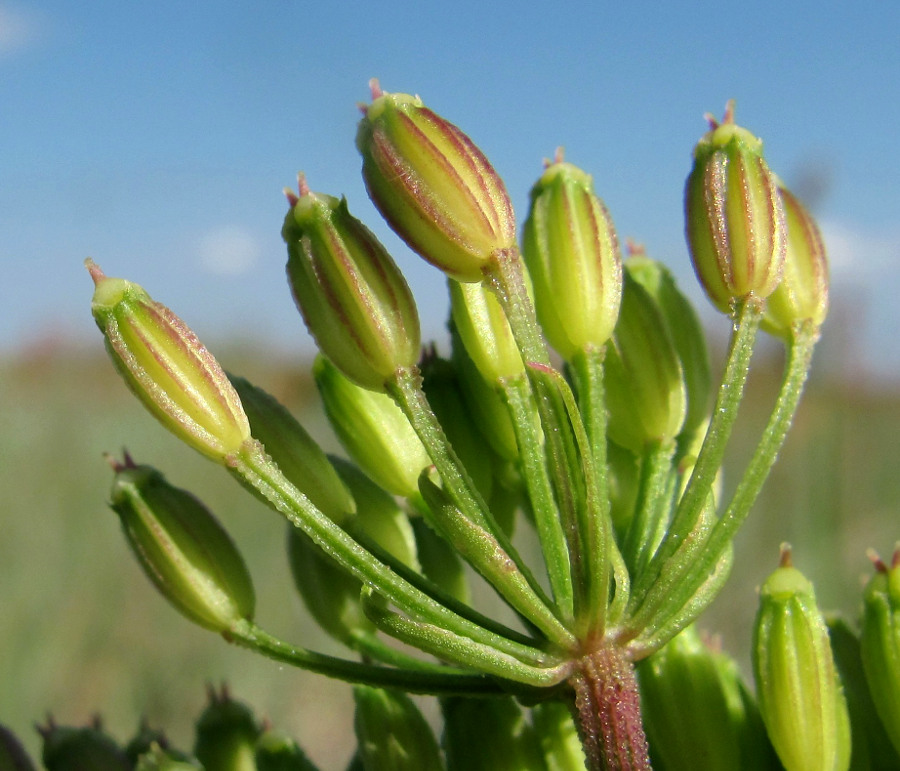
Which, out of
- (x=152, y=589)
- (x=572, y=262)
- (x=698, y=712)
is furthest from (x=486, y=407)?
(x=152, y=589)

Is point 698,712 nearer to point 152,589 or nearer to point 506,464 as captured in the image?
point 506,464

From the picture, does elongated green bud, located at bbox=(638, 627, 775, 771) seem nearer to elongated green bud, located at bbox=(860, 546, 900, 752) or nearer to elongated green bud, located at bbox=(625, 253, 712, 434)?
elongated green bud, located at bbox=(860, 546, 900, 752)

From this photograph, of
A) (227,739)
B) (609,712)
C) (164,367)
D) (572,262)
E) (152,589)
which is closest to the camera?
(609,712)

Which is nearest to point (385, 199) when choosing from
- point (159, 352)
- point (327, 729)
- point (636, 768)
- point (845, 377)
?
point (159, 352)

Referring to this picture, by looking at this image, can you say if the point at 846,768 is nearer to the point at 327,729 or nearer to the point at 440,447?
the point at 440,447

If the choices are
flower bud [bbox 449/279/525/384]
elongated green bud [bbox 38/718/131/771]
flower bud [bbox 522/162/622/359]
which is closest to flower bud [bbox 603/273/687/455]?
flower bud [bbox 522/162/622/359]

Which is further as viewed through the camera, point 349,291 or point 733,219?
point 733,219

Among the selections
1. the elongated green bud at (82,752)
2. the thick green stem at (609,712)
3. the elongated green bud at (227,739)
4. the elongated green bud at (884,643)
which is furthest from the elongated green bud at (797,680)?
the elongated green bud at (82,752)

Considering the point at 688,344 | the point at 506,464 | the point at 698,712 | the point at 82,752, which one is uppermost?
the point at 688,344
